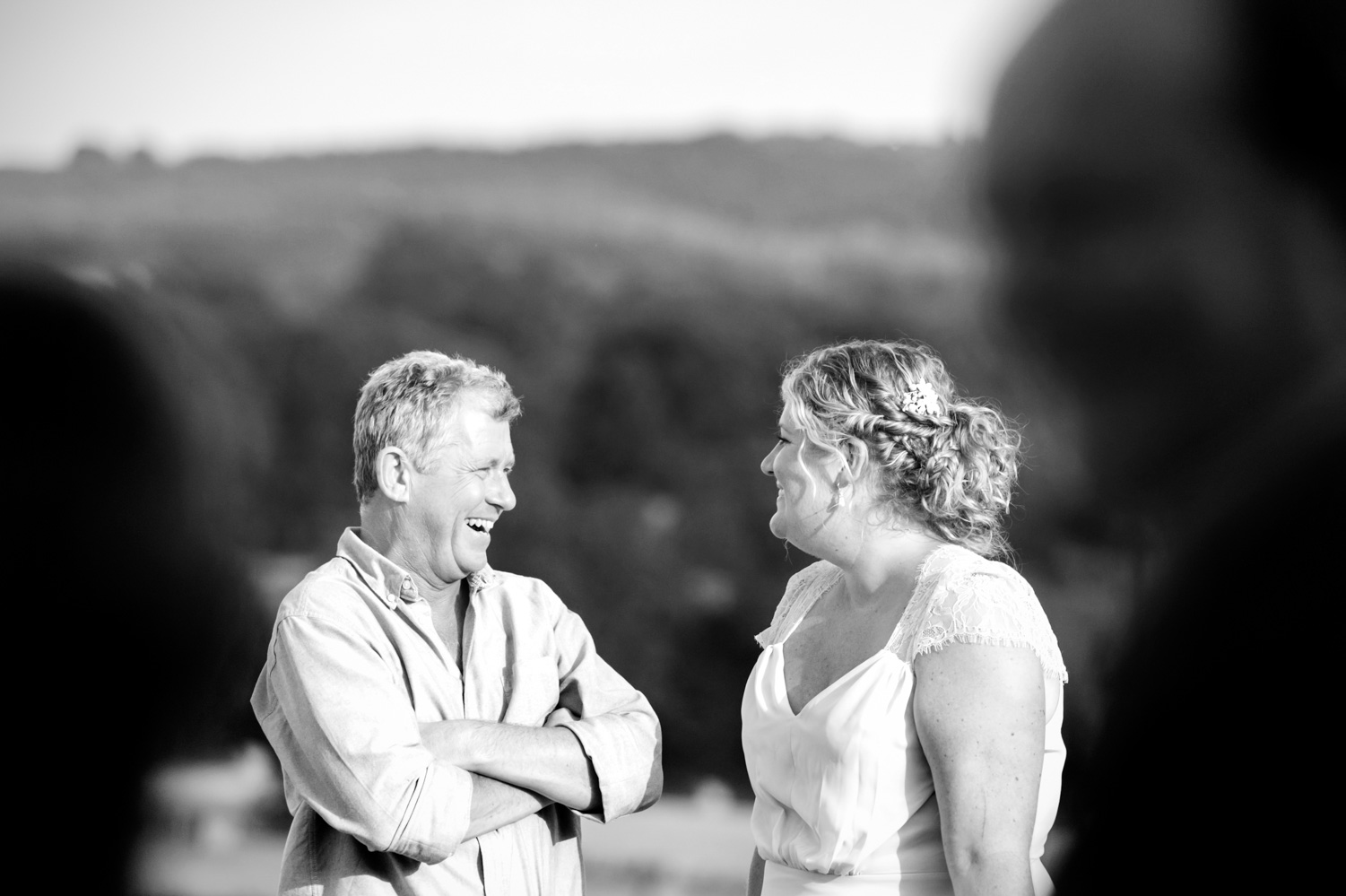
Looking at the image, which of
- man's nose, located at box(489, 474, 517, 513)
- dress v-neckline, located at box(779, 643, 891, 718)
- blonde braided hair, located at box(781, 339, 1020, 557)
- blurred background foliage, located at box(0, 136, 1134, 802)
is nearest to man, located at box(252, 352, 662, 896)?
man's nose, located at box(489, 474, 517, 513)

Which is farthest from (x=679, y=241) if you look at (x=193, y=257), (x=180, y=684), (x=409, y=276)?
(x=180, y=684)

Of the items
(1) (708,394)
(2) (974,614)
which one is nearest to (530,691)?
(2) (974,614)

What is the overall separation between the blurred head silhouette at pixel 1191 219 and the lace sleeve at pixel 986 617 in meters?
2.49

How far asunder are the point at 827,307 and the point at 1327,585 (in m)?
1.74

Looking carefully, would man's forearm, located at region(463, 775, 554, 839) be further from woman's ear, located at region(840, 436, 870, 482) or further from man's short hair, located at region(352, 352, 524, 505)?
woman's ear, located at region(840, 436, 870, 482)

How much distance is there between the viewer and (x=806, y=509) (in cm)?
155

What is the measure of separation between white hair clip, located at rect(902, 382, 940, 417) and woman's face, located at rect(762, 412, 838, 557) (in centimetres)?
12

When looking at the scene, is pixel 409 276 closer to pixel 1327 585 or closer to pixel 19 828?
pixel 19 828

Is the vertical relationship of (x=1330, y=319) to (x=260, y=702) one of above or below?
above

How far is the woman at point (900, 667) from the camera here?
1317 mm

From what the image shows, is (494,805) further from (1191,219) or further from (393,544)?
(1191,219)

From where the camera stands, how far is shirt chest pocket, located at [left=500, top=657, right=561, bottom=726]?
158cm

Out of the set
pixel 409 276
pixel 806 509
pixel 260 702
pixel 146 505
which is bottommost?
pixel 260 702

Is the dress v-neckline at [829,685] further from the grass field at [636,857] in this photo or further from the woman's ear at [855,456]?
the grass field at [636,857]
